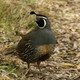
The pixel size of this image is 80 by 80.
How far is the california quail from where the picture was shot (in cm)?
390

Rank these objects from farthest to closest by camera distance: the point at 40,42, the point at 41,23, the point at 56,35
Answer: the point at 56,35, the point at 41,23, the point at 40,42

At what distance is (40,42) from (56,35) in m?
2.06

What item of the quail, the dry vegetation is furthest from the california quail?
the dry vegetation

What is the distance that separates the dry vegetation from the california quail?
1.02 ft

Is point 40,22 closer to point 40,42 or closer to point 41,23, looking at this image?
point 41,23

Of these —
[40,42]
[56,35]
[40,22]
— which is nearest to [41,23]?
[40,22]

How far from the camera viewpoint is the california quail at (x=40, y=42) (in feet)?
12.8

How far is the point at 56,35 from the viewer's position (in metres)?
5.93

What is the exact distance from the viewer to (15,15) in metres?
5.66

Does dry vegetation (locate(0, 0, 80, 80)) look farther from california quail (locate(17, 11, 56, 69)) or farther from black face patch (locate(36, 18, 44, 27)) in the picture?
black face patch (locate(36, 18, 44, 27))

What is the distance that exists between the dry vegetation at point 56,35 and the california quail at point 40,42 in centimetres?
31

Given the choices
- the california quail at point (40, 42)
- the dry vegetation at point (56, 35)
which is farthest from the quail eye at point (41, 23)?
the dry vegetation at point (56, 35)

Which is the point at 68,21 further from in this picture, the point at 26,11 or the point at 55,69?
the point at 55,69

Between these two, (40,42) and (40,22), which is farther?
(40,22)
